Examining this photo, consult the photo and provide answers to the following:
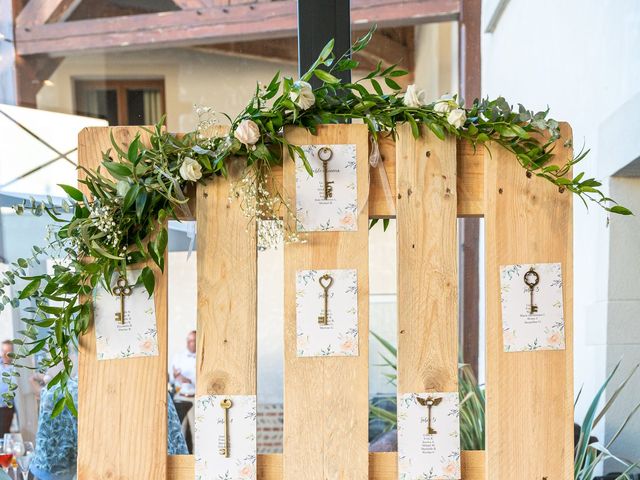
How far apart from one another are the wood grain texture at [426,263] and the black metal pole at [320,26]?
0.33 m

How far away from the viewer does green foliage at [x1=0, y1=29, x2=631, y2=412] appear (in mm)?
1243

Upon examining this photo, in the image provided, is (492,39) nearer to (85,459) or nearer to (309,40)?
(309,40)

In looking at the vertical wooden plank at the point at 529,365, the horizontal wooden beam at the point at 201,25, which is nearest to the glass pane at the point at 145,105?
the horizontal wooden beam at the point at 201,25

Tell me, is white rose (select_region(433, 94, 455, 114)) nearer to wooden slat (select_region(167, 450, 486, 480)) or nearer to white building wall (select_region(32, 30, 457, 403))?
wooden slat (select_region(167, 450, 486, 480))

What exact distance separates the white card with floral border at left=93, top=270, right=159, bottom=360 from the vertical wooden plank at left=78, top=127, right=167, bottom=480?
15 millimetres

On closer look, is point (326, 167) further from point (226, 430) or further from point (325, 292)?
point (226, 430)

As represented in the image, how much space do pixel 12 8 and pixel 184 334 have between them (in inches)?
82.3

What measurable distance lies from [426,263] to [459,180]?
17 cm

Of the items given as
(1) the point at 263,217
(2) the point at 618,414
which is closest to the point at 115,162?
(1) the point at 263,217

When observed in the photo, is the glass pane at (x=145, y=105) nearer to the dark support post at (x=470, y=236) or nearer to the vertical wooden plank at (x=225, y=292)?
the dark support post at (x=470, y=236)

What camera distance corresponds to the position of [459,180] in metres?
1.32

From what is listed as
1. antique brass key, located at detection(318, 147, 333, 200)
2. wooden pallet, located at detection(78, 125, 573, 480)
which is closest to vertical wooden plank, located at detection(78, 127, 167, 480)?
wooden pallet, located at detection(78, 125, 573, 480)

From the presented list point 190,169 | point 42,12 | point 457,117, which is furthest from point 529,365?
point 42,12

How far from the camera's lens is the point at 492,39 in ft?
11.6
